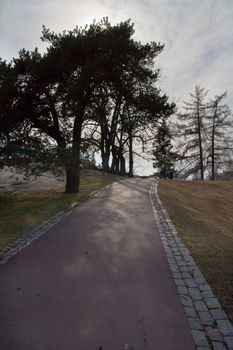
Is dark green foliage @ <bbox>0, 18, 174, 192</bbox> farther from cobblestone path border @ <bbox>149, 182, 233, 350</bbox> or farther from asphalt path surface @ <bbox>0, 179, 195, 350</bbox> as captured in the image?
cobblestone path border @ <bbox>149, 182, 233, 350</bbox>

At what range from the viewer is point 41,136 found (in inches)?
695

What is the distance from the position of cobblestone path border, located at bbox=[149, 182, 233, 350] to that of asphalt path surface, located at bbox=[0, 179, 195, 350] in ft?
0.42

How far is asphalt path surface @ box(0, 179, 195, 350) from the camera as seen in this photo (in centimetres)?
374

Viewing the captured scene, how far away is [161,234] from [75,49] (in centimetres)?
1140

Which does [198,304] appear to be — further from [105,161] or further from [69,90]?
[105,161]

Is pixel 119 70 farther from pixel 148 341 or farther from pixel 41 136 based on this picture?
pixel 148 341

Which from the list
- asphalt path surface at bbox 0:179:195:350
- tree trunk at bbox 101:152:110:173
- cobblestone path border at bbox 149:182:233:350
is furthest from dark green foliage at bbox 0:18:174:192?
tree trunk at bbox 101:152:110:173

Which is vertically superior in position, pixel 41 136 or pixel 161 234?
pixel 41 136

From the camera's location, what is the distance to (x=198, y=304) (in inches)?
180

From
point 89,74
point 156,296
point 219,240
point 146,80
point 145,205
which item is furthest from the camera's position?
point 146,80

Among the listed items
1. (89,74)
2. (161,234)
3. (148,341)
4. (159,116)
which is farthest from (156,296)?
(159,116)

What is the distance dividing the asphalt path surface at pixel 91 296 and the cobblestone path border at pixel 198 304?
127mm

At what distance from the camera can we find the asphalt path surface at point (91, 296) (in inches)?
147

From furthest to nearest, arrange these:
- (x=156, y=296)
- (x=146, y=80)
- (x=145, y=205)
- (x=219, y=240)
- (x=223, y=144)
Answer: (x=223, y=144) < (x=146, y=80) < (x=145, y=205) < (x=219, y=240) < (x=156, y=296)
